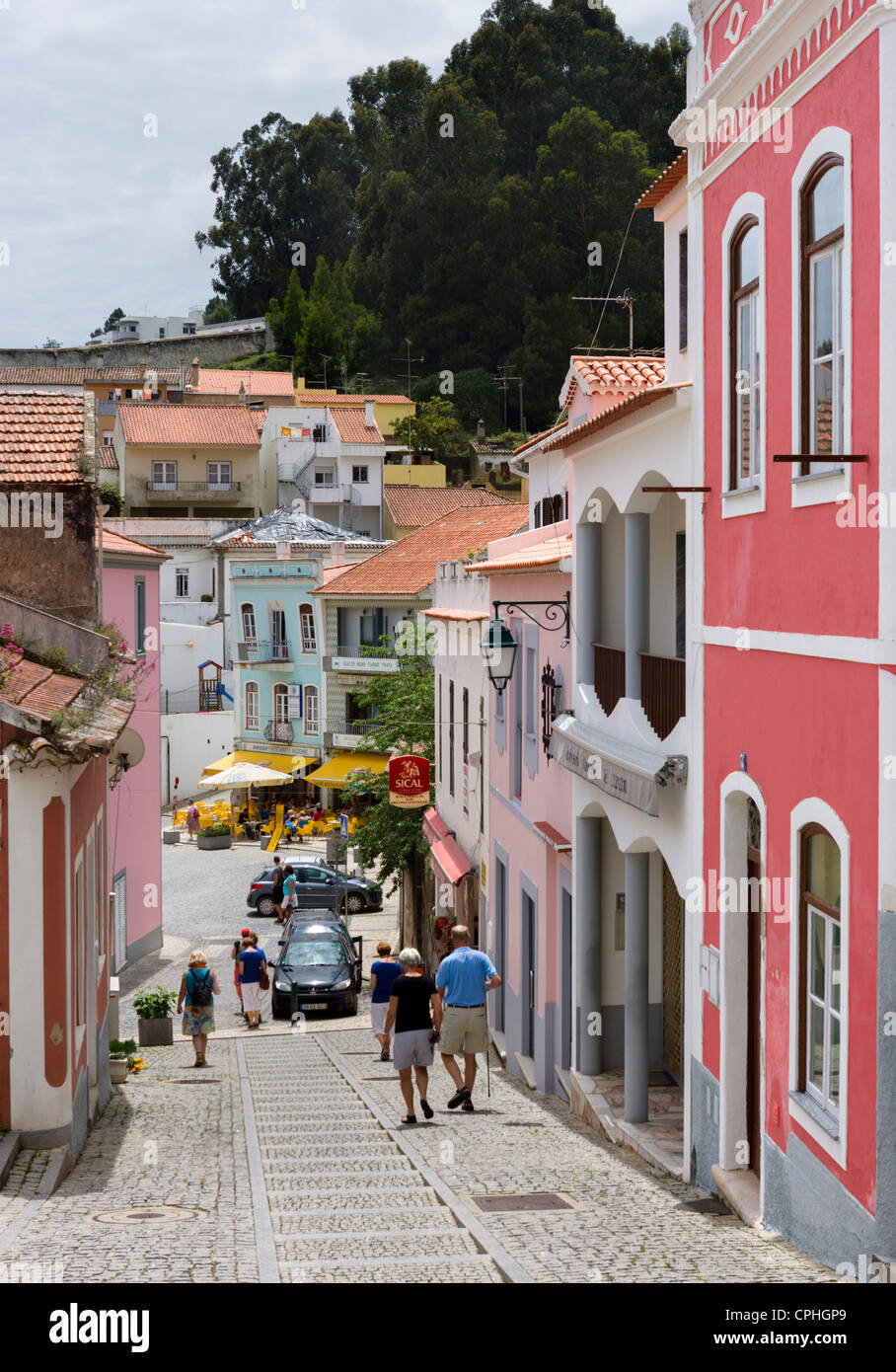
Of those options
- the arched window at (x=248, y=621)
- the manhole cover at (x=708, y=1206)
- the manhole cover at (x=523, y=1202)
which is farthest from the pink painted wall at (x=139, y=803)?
the arched window at (x=248, y=621)

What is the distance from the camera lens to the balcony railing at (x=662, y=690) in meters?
12.2

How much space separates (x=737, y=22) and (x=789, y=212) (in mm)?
2063

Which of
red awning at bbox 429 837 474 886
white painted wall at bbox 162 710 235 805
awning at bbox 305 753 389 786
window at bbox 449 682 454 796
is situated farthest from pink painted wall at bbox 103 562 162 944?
white painted wall at bbox 162 710 235 805

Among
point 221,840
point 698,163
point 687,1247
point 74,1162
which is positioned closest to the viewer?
point 687,1247

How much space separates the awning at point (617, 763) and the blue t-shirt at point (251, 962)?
25.9ft

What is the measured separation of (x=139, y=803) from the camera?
29484 millimetres

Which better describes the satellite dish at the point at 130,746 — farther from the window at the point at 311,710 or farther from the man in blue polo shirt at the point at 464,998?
the window at the point at 311,710

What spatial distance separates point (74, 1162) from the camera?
1187cm

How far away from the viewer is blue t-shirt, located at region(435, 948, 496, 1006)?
13.7 m

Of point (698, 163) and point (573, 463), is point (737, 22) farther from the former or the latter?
point (573, 463)

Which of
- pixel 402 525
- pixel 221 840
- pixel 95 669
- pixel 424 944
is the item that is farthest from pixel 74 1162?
pixel 402 525

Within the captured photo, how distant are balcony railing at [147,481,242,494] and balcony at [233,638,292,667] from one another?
19.7 m

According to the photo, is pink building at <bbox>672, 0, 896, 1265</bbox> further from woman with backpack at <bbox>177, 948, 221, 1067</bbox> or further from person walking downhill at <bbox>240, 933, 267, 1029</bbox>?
person walking downhill at <bbox>240, 933, 267, 1029</bbox>

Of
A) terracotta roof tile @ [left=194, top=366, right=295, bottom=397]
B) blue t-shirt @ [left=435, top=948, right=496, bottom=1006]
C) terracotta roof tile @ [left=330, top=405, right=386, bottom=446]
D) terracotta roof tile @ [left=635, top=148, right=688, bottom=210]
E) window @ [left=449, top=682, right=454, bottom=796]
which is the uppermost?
terracotta roof tile @ [left=194, top=366, right=295, bottom=397]
